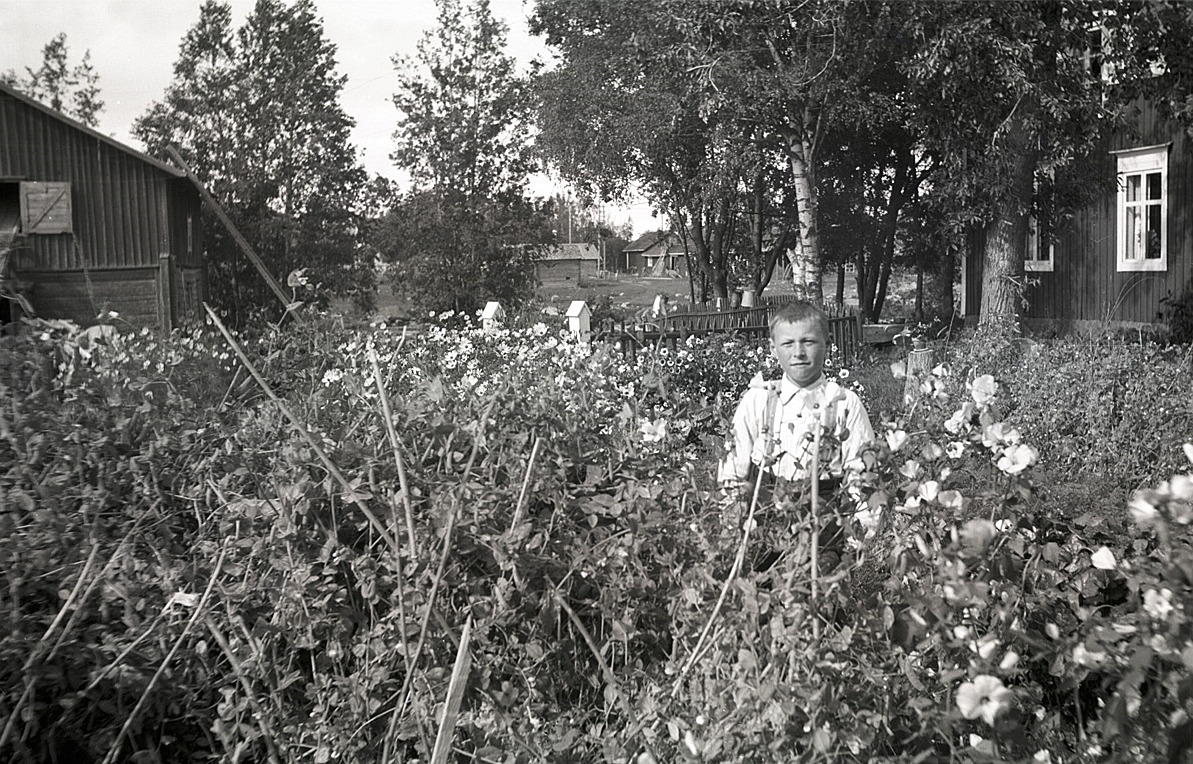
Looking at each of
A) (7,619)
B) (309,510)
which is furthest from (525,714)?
(7,619)

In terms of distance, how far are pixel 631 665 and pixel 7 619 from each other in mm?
1124

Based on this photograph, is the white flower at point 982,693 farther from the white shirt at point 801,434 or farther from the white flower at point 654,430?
the white flower at point 654,430

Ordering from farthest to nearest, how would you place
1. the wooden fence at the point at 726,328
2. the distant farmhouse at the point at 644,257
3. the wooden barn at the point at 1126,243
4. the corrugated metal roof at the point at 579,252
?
1. the distant farmhouse at the point at 644,257
2. the corrugated metal roof at the point at 579,252
3. the wooden barn at the point at 1126,243
4. the wooden fence at the point at 726,328

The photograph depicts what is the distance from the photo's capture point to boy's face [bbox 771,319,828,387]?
11.0 ft

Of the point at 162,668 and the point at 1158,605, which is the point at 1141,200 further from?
the point at 162,668

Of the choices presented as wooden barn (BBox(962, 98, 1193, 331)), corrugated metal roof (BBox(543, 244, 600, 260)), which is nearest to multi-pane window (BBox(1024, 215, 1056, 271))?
wooden barn (BBox(962, 98, 1193, 331))

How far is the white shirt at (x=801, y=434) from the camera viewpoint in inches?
83.4

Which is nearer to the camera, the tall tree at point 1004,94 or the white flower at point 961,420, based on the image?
the white flower at point 961,420

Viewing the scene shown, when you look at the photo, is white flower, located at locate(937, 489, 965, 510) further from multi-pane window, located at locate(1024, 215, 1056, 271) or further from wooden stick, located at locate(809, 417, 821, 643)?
multi-pane window, located at locate(1024, 215, 1056, 271)

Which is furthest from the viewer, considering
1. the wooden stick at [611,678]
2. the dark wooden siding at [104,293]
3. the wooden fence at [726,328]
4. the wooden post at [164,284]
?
the wooden post at [164,284]

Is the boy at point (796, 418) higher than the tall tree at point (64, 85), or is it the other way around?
the tall tree at point (64, 85)

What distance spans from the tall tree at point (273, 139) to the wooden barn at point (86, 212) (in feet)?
20.7

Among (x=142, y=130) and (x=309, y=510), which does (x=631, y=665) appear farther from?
(x=142, y=130)

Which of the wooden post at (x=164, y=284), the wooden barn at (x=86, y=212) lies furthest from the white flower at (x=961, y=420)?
the wooden post at (x=164, y=284)
